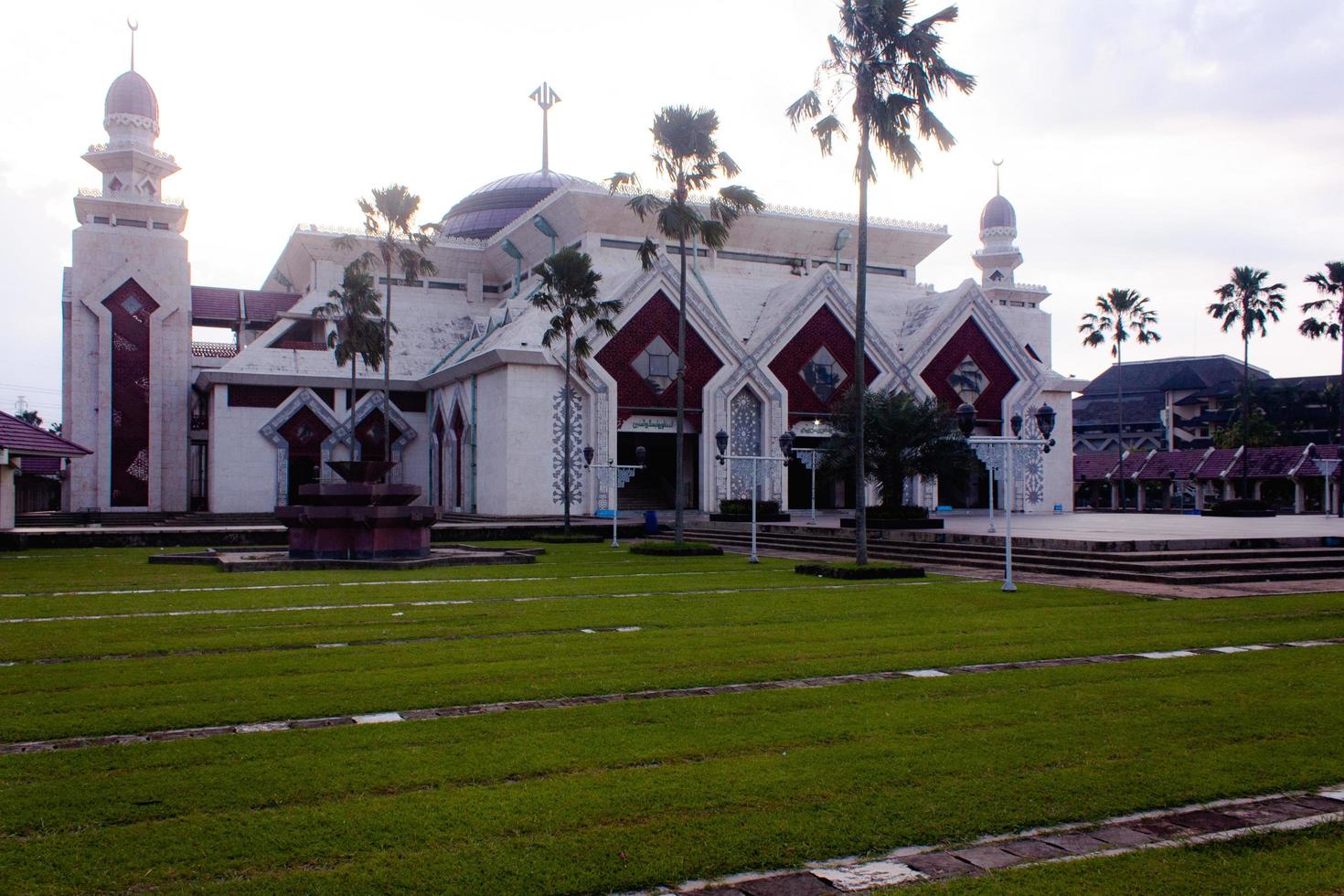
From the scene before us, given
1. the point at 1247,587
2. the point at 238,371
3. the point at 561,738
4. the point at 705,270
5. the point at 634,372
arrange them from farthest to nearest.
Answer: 1. the point at 705,270
2. the point at 238,371
3. the point at 634,372
4. the point at 1247,587
5. the point at 561,738

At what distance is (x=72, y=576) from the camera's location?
63.6ft

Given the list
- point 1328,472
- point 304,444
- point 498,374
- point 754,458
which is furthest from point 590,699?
point 1328,472

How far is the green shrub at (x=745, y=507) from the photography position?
38.8 metres

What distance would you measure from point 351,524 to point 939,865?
19.5m

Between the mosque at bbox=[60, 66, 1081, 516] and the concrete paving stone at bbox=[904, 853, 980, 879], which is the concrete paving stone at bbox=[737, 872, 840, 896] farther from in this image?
the mosque at bbox=[60, 66, 1081, 516]

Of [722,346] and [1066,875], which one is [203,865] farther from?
[722,346]

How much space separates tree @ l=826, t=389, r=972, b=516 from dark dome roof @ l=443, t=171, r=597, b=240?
35.6 metres

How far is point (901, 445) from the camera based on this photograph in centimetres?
3416

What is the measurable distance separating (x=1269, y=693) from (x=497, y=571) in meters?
14.7

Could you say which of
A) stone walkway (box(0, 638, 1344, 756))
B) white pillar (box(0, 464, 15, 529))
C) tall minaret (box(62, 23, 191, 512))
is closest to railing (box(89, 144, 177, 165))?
tall minaret (box(62, 23, 191, 512))

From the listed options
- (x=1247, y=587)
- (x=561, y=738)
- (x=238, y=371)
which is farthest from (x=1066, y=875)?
(x=238, y=371)

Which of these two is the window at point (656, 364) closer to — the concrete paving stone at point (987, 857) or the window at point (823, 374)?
the window at point (823, 374)

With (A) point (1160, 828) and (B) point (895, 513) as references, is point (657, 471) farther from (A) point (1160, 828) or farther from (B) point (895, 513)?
(A) point (1160, 828)

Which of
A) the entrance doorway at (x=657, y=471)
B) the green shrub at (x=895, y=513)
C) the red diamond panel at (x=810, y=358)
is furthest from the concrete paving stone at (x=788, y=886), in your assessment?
the red diamond panel at (x=810, y=358)
